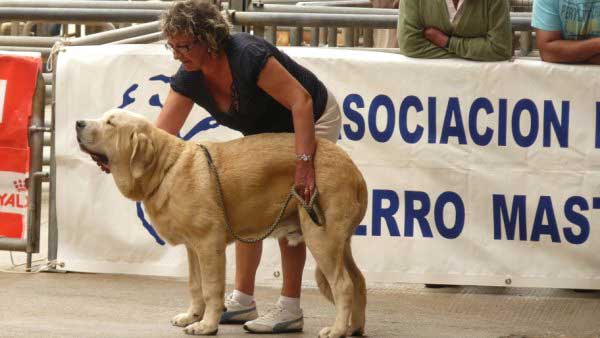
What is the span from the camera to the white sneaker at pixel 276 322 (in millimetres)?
5980

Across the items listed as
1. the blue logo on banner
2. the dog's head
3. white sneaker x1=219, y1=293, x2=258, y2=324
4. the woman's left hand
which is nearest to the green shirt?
the blue logo on banner

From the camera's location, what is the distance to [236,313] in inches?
245

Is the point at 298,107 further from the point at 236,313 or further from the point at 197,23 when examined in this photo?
the point at 236,313

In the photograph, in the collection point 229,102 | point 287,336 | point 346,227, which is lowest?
Answer: point 287,336

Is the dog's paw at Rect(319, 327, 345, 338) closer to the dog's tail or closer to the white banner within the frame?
the dog's tail

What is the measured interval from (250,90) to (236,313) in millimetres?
1257

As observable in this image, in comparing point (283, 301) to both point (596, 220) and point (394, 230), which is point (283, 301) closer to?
point (394, 230)

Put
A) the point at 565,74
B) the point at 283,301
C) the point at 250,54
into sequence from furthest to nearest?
the point at 565,74 < the point at 283,301 < the point at 250,54

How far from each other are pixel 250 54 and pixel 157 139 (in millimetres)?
627

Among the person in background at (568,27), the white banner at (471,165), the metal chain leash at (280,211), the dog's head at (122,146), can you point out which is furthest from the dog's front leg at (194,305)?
the person in background at (568,27)

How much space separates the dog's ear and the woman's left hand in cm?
72

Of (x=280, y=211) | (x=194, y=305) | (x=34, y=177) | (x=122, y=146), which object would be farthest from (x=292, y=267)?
(x=34, y=177)

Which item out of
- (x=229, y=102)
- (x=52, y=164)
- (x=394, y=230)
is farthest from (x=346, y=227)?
(x=52, y=164)

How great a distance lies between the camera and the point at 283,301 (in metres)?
6.02
